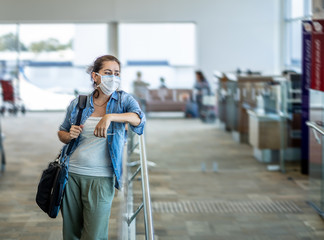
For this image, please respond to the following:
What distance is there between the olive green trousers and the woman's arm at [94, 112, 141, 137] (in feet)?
1.21

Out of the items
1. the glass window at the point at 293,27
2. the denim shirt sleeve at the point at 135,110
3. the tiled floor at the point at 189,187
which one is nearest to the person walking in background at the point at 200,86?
the tiled floor at the point at 189,187

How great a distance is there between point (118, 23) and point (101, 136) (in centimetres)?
563

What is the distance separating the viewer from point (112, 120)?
3.34m

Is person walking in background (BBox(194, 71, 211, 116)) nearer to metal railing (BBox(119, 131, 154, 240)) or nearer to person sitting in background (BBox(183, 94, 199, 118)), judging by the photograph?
person sitting in background (BBox(183, 94, 199, 118))

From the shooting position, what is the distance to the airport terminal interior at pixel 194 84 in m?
8.11

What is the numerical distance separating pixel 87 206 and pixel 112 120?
0.57m

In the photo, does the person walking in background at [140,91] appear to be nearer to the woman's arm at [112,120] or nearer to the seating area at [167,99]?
the seating area at [167,99]

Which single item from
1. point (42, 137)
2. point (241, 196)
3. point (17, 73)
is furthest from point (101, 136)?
point (42, 137)

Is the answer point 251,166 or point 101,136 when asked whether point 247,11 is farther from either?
point 101,136

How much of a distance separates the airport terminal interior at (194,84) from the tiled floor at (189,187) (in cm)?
2

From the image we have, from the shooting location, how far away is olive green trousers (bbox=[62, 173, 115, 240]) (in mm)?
3533

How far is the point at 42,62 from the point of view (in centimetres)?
899

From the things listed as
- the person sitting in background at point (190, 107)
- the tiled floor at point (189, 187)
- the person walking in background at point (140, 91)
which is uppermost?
the person walking in background at point (140, 91)

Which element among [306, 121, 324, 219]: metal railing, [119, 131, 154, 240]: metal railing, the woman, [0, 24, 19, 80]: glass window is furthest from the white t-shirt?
[0, 24, 19, 80]: glass window
